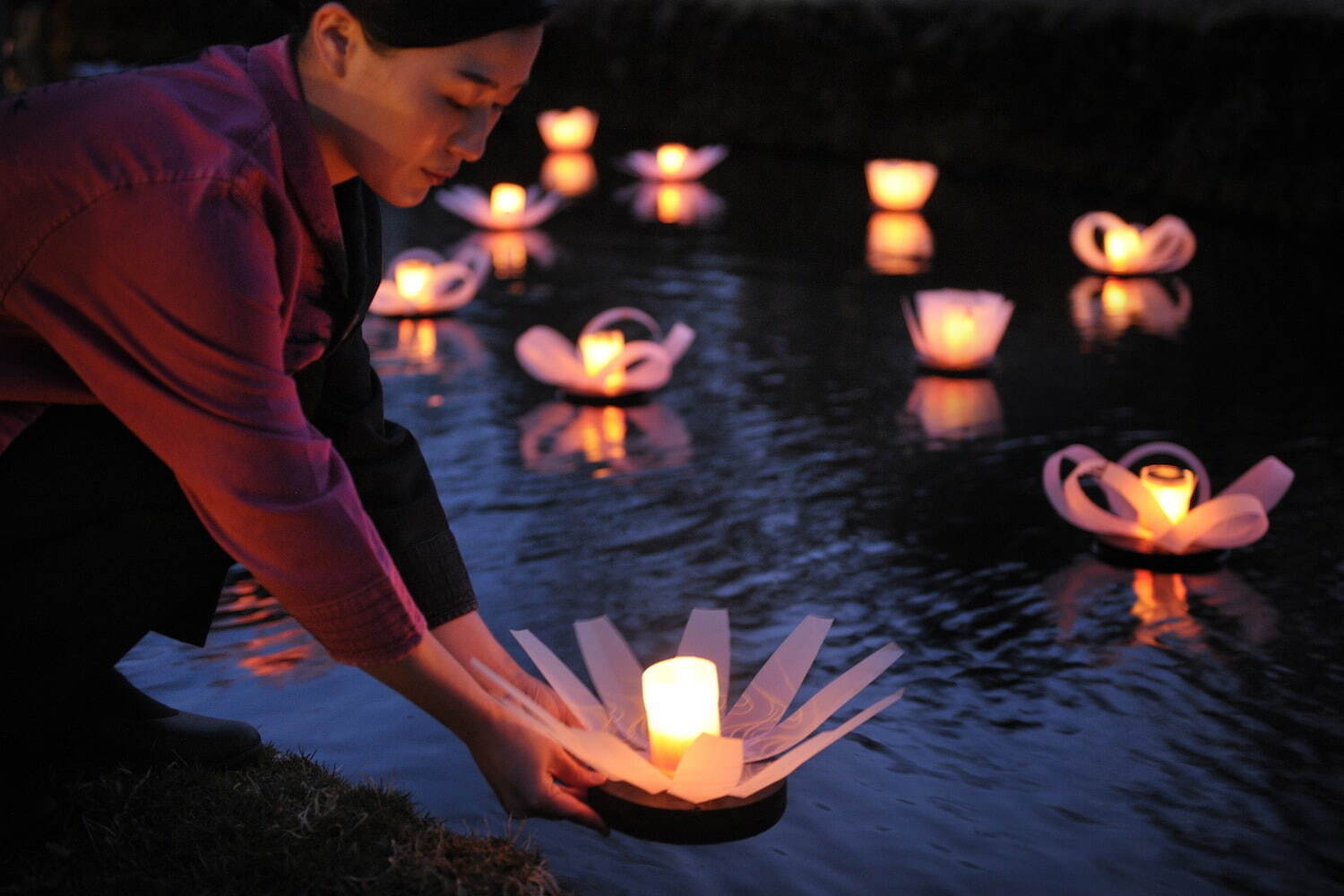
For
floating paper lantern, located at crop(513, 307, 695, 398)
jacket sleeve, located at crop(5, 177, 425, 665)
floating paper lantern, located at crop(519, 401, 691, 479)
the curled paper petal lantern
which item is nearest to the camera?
jacket sleeve, located at crop(5, 177, 425, 665)

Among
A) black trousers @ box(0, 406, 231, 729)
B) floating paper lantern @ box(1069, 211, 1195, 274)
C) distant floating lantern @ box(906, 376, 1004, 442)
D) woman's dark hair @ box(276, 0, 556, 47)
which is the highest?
woman's dark hair @ box(276, 0, 556, 47)

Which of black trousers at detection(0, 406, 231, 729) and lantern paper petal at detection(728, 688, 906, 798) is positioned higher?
black trousers at detection(0, 406, 231, 729)

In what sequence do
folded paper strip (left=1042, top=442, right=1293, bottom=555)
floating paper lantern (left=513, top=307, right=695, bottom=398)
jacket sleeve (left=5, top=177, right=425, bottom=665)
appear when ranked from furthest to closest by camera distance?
floating paper lantern (left=513, top=307, right=695, bottom=398) < folded paper strip (left=1042, top=442, right=1293, bottom=555) < jacket sleeve (left=5, top=177, right=425, bottom=665)

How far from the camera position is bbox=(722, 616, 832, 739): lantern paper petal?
8.55ft

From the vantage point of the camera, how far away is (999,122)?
10.1 m

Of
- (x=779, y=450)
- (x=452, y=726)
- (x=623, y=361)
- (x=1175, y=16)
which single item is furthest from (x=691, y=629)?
(x=1175, y=16)

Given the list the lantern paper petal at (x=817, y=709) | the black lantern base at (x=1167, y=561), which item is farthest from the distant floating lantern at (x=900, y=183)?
the lantern paper petal at (x=817, y=709)

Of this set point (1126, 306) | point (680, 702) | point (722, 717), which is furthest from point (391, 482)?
point (1126, 306)

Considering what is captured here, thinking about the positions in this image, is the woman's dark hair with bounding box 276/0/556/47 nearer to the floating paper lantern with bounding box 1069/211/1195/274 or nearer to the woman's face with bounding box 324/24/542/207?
the woman's face with bounding box 324/24/542/207

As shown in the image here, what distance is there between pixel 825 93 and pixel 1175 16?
3.14 meters

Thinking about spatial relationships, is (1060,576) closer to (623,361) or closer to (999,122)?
(623,361)

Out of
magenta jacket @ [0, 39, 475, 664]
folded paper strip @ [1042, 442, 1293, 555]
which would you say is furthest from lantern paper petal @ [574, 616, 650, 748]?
folded paper strip @ [1042, 442, 1293, 555]

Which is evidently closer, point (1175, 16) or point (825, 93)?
point (1175, 16)

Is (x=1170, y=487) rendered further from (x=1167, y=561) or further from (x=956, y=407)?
(x=956, y=407)
